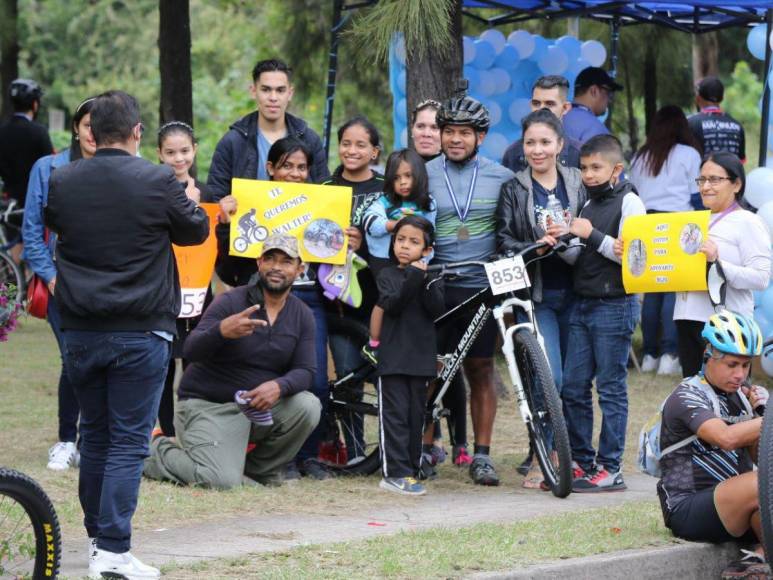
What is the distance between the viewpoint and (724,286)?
8.22 m

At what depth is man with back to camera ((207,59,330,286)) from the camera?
841 centimetres

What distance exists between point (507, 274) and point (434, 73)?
3.34 metres

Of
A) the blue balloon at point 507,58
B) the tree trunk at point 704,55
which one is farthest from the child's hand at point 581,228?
the tree trunk at point 704,55

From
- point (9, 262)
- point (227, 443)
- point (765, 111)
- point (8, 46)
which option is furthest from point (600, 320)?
point (8, 46)

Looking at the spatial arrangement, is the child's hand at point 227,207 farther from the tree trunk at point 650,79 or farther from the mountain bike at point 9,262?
the tree trunk at point 650,79

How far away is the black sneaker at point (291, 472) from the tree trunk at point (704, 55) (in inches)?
492

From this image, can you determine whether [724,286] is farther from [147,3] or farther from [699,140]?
[147,3]

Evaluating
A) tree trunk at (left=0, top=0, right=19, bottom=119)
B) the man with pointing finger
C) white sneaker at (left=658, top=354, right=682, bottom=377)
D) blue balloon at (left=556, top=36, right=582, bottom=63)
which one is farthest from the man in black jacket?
tree trunk at (left=0, top=0, right=19, bottom=119)

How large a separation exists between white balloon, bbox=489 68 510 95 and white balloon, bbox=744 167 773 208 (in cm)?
396

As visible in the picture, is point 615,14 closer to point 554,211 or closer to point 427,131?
point 427,131

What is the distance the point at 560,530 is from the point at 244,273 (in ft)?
8.99

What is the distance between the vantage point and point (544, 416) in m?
7.82

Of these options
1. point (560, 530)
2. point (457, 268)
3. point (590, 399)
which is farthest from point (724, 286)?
point (560, 530)

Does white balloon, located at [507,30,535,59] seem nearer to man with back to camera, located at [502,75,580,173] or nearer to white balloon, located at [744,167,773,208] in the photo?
white balloon, located at [744,167,773,208]
